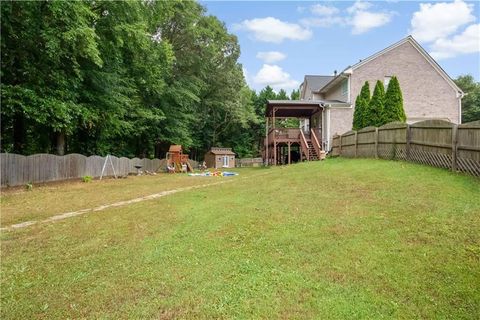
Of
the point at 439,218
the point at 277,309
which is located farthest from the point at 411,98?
the point at 277,309

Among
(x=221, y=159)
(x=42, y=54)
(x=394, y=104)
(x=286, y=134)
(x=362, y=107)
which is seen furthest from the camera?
(x=221, y=159)

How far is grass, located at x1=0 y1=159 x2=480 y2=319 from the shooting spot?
3.38 m

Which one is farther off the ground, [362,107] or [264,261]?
[362,107]

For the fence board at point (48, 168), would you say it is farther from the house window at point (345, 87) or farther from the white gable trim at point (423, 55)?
the white gable trim at point (423, 55)

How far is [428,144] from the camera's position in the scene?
10.3 m

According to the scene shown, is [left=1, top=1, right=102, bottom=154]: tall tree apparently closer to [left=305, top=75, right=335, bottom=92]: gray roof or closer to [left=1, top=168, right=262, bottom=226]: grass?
[left=1, top=168, right=262, bottom=226]: grass


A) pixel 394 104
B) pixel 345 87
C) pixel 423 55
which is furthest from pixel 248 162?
pixel 394 104

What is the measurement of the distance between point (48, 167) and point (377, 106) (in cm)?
1631

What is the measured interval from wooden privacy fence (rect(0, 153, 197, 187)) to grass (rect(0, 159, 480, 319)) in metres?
7.21

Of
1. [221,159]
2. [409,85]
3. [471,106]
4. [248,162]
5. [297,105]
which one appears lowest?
[248,162]

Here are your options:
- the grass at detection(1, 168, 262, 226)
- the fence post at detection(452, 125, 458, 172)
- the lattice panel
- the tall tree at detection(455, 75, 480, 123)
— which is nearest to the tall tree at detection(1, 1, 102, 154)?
the grass at detection(1, 168, 262, 226)

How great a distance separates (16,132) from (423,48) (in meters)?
26.3

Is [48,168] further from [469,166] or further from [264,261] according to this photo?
[469,166]

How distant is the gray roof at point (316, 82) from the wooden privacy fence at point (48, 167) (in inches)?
752
